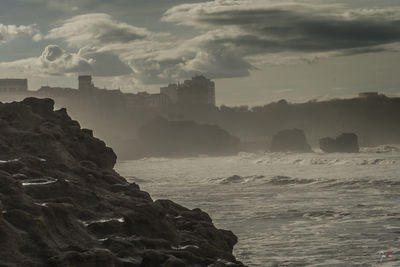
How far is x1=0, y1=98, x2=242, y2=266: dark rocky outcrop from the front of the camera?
17094 millimetres

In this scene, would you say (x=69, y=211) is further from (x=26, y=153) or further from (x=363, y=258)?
(x=363, y=258)

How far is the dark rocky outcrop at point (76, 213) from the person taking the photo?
56.1ft

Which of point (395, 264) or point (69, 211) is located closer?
point (69, 211)

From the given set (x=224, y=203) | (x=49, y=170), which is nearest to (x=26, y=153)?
(x=49, y=170)

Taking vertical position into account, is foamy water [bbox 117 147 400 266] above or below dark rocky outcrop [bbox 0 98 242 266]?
below

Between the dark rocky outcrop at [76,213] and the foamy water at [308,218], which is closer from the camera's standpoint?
the dark rocky outcrop at [76,213]

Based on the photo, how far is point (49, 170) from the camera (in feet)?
78.5

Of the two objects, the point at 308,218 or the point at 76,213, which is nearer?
the point at 76,213

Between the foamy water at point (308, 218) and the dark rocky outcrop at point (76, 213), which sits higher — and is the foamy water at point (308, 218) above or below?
below

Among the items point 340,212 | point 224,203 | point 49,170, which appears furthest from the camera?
point 224,203

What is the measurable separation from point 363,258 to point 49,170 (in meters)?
12.4

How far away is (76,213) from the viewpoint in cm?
2030

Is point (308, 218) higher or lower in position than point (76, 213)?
lower

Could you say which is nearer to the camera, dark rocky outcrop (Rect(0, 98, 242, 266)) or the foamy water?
dark rocky outcrop (Rect(0, 98, 242, 266))
